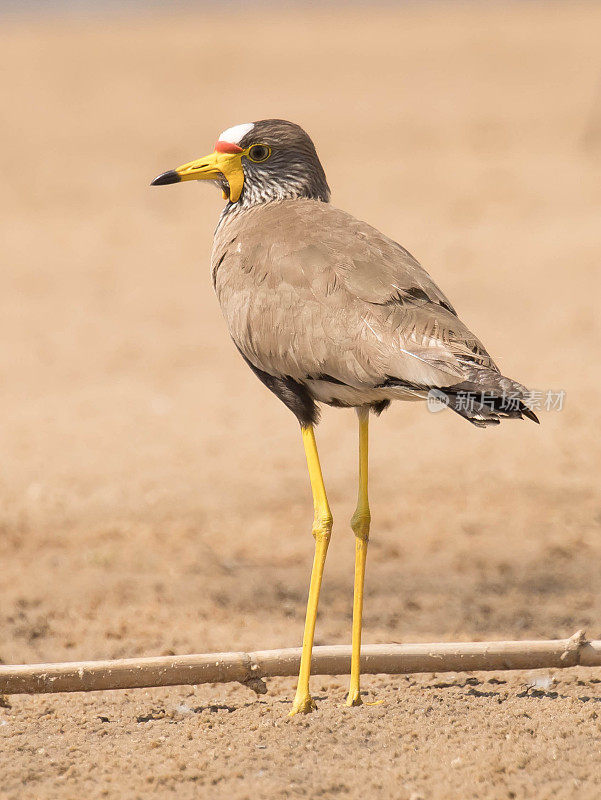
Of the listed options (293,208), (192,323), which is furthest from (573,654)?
(192,323)

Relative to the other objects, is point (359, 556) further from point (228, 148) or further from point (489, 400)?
point (228, 148)

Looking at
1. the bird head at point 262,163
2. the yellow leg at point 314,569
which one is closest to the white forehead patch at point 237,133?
the bird head at point 262,163

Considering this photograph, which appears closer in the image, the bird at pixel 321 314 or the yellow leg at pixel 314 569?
the bird at pixel 321 314

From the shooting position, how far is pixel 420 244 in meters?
12.8

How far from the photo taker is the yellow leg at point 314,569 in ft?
11.7

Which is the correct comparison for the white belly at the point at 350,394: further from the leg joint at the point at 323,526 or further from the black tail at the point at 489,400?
the leg joint at the point at 323,526

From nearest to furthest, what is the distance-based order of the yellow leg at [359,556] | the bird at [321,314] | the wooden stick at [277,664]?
the bird at [321,314]
the wooden stick at [277,664]
the yellow leg at [359,556]

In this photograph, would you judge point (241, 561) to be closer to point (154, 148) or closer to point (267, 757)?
point (267, 757)

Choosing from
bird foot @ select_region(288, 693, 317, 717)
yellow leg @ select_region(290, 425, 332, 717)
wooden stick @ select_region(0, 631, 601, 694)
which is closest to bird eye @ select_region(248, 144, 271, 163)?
yellow leg @ select_region(290, 425, 332, 717)

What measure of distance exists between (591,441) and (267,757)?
175 inches

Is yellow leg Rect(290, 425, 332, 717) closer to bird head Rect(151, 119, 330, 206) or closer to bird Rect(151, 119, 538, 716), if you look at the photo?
bird Rect(151, 119, 538, 716)

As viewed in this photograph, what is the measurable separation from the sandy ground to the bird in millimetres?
533

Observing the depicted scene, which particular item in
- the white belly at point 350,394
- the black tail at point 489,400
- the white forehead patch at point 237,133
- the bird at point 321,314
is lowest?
the black tail at point 489,400

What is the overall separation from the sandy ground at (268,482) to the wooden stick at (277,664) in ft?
0.42
